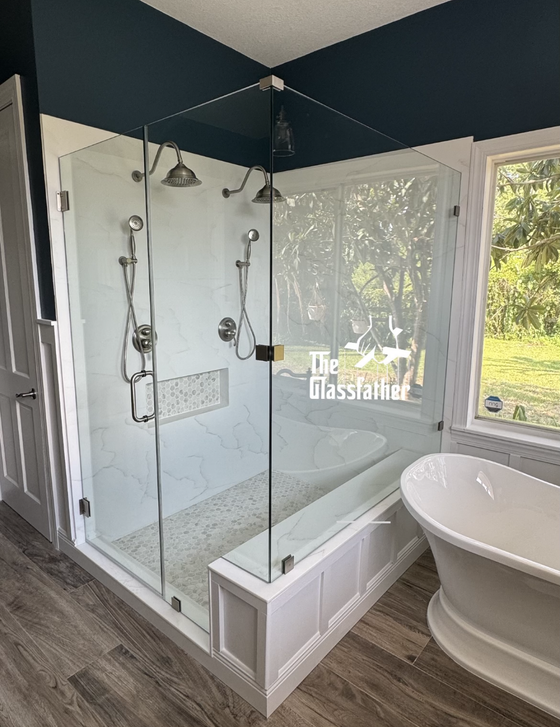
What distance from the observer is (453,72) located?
2418 mm

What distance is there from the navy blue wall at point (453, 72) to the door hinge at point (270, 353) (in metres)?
1.70

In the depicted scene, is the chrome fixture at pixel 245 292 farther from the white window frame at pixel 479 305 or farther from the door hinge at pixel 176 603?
the door hinge at pixel 176 603

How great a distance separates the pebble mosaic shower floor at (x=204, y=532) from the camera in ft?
7.34

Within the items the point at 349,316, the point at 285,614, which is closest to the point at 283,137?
the point at 349,316

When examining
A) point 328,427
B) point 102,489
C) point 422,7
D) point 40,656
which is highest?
point 422,7

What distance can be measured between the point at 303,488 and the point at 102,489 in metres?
1.25

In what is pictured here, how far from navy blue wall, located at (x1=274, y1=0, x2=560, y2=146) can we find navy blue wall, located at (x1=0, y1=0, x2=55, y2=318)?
1.68m

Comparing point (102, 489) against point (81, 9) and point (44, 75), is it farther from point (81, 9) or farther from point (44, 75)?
point (81, 9)

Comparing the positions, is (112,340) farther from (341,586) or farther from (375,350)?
(341,586)

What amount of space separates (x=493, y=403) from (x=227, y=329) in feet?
5.28

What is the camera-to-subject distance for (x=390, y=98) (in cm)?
267

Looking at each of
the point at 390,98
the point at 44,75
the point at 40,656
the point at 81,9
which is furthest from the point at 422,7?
the point at 40,656

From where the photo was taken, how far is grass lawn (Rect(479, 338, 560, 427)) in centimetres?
243

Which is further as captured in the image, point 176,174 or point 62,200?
point 176,174
